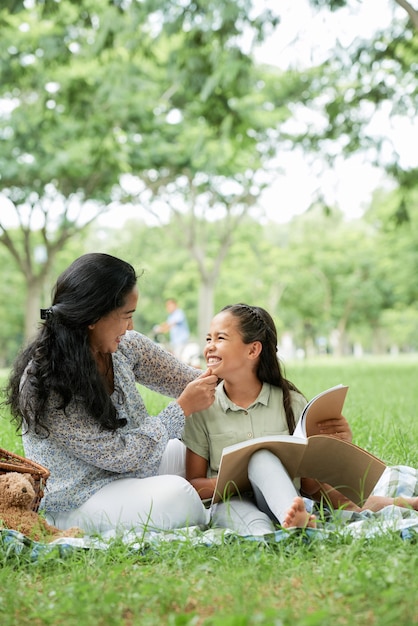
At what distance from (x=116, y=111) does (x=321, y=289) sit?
2338 centimetres

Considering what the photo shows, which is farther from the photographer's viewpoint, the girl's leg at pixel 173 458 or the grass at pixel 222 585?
the girl's leg at pixel 173 458

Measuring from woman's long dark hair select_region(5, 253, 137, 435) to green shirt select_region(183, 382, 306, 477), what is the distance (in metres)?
0.51

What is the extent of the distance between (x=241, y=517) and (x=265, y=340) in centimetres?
98

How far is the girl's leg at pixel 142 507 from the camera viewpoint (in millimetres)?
3369

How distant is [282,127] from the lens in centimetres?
1802

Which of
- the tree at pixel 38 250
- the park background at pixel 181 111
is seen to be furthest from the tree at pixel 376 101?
the tree at pixel 38 250

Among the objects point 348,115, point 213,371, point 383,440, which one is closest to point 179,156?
point 348,115

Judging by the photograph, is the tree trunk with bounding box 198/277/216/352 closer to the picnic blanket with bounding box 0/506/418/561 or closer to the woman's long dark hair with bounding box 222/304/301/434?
the woman's long dark hair with bounding box 222/304/301/434

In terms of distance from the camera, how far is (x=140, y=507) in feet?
11.1

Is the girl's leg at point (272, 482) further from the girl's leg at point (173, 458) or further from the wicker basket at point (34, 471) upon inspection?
the wicker basket at point (34, 471)

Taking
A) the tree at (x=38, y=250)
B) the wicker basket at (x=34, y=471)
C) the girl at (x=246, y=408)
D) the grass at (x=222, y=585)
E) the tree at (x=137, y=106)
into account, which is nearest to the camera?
the grass at (x=222, y=585)

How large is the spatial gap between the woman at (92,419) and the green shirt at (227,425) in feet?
0.84

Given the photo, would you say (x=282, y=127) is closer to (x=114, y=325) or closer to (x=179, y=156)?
(x=179, y=156)

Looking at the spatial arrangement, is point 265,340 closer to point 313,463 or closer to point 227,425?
point 227,425
